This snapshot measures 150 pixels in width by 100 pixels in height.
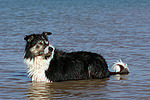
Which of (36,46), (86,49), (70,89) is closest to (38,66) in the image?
(36,46)

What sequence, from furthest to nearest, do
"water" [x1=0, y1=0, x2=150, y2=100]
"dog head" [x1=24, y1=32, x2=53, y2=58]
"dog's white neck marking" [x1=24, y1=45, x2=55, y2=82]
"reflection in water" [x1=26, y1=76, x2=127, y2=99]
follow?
"dog's white neck marking" [x1=24, y1=45, x2=55, y2=82] < "dog head" [x1=24, y1=32, x2=53, y2=58] < "water" [x1=0, y1=0, x2=150, y2=100] < "reflection in water" [x1=26, y1=76, x2=127, y2=99]

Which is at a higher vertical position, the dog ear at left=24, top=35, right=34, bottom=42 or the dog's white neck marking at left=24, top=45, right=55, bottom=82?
the dog ear at left=24, top=35, right=34, bottom=42

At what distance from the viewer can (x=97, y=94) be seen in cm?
889

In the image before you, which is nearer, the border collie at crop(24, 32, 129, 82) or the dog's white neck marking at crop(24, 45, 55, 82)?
the border collie at crop(24, 32, 129, 82)

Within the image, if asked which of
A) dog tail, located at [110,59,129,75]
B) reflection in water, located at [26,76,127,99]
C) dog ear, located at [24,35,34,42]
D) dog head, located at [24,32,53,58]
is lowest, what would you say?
reflection in water, located at [26,76,127,99]

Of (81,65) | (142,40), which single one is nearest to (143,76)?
(81,65)

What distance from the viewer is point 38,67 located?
10.1 metres

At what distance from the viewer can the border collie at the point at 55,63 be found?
9.83 metres

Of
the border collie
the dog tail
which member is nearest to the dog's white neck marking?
the border collie

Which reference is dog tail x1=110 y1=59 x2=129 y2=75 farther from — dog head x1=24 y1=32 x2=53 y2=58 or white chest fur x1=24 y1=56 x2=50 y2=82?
dog head x1=24 y1=32 x2=53 y2=58

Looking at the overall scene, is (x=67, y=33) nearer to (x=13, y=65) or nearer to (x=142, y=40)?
(x=142, y=40)

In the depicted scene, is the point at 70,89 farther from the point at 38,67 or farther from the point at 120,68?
the point at 120,68

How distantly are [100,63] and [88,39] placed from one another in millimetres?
6251

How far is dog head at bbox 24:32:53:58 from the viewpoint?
977cm
